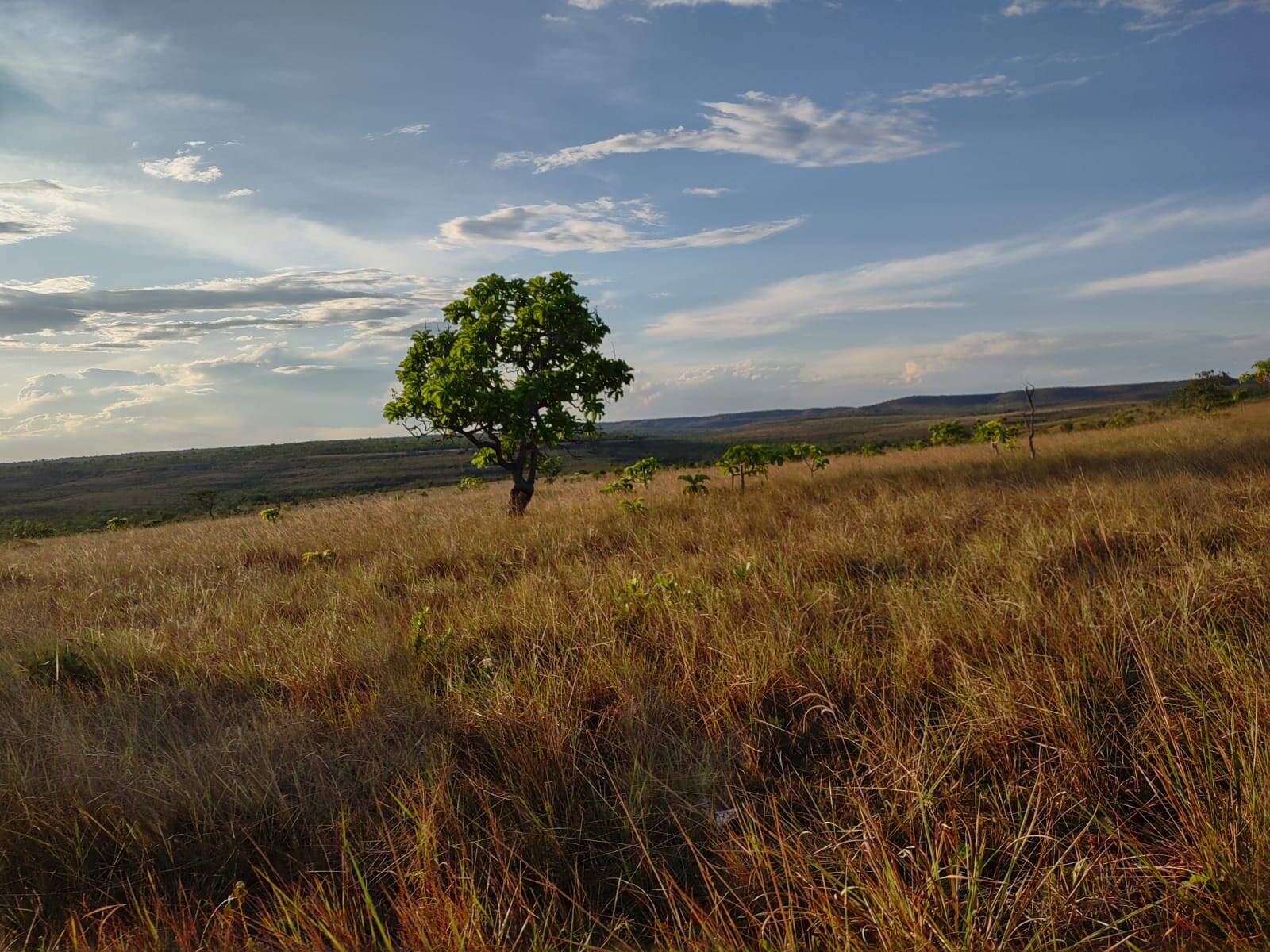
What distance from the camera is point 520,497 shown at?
11.8 meters

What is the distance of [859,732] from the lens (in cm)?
271

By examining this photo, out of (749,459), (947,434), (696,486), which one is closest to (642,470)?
(696,486)

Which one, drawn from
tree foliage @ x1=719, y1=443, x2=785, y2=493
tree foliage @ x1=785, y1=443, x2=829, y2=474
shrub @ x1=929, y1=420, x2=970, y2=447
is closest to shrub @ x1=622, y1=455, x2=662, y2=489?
tree foliage @ x1=719, y1=443, x2=785, y2=493

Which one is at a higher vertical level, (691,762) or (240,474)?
(240,474)

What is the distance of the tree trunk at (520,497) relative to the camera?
1152 cm

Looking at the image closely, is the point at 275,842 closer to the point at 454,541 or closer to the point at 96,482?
the point at 454,541

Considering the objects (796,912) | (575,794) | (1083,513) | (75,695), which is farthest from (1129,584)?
(75,695)

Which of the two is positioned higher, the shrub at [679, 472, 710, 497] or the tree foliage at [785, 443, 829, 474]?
the tree foliage at [785, 443, 829, 474]

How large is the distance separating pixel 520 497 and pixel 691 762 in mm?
9481

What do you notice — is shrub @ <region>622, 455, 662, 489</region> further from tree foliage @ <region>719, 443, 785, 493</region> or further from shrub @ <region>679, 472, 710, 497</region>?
tree foliage @ <region>719, 443, 785, 493</region>

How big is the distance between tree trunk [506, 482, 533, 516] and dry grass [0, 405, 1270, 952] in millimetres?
6276

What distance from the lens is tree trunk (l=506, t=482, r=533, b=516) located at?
11.5m

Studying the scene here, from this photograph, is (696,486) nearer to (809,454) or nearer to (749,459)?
(749,459)

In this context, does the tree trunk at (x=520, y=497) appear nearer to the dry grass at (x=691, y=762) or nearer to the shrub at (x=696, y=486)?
the shrub at (x=696, y=486)
